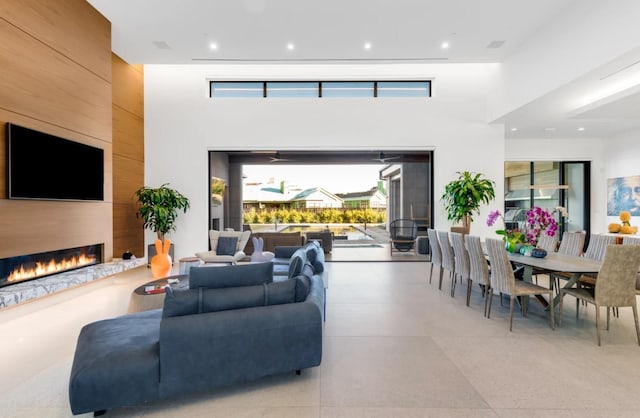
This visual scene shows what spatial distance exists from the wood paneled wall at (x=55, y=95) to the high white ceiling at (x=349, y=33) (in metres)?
0.71

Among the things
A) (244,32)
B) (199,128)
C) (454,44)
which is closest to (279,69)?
(244,32)

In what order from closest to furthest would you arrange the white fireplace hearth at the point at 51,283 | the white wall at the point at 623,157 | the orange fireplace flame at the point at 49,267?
the white fireplace hearth at the point at 51,283 → the orange fireplace flame at the point at 49,267 → the white wall at the point at 623,157

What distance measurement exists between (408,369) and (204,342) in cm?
163

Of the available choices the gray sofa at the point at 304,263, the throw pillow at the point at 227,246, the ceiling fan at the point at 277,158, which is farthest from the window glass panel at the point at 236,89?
the gray sofa at the point at 304,263

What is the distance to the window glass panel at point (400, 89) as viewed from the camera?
25.6ft

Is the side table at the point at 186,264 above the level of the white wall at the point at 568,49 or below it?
below

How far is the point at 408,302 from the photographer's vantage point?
465 centimetres

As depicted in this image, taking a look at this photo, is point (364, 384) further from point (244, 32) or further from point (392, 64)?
point (392, 64)

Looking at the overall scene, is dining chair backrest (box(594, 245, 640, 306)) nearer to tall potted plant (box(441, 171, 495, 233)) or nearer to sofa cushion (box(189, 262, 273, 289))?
sofa cushion (box(189, 262, 273, 289))

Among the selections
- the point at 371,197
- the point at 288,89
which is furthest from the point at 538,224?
the point at 371,197

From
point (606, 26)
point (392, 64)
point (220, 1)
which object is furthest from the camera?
point (392, 64)

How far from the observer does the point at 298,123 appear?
7703 millimetres

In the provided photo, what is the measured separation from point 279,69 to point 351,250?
17.0 feet

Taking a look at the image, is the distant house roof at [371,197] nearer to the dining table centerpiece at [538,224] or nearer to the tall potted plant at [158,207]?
the tall potted plant at [158,207]
